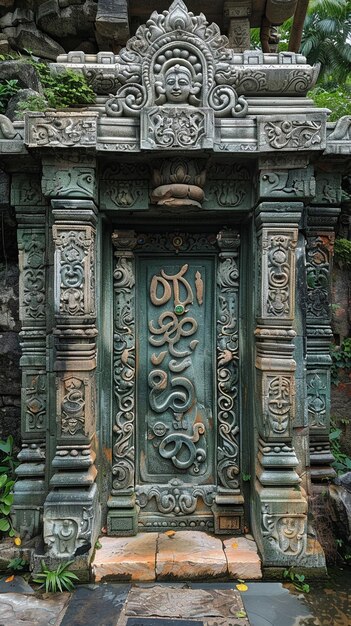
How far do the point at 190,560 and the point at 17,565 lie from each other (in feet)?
4.26

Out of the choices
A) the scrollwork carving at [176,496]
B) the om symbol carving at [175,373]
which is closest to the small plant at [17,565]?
the scrollwork carving at [176,496]

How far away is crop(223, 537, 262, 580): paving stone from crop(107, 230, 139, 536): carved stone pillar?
2.86 ft

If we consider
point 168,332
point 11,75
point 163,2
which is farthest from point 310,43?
point 168,332

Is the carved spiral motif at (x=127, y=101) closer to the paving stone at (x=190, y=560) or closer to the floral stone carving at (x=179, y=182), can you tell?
the floral stone carving at (x=179, y=182)

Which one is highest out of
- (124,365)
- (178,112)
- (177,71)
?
(177,71)

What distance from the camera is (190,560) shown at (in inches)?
132

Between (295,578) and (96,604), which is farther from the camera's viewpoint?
(295,578)

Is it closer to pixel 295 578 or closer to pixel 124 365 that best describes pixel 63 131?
pixel 124 365

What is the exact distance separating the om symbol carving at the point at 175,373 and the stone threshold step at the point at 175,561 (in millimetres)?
640

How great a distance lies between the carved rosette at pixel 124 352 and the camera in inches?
152

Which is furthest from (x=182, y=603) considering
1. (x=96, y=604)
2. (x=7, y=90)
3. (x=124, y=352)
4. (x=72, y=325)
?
(x=7, y=90)

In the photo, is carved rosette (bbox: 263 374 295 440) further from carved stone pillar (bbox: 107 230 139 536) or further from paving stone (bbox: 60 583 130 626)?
paving stone (bbox: 60 583 130 626)

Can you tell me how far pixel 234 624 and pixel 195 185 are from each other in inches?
118

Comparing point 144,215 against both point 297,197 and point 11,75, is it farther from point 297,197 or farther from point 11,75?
point 11,75
